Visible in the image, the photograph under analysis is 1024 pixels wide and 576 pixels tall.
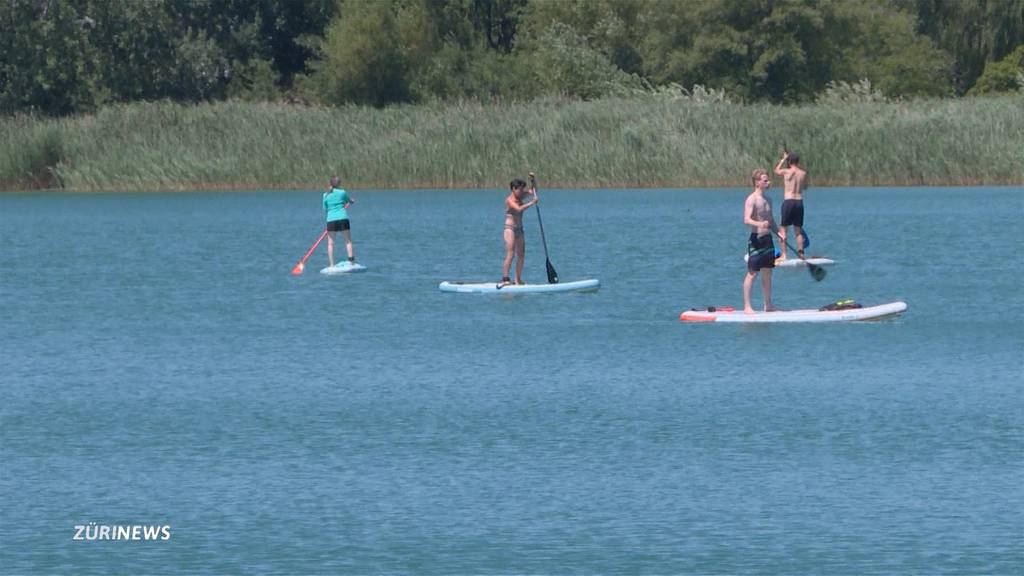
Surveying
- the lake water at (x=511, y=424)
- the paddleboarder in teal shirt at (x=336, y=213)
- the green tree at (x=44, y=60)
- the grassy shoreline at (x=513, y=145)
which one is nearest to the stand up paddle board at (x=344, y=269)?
the paddleboarder in teal shirt at (x=336, y=213)

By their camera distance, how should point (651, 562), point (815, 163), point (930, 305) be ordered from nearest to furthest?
point (651, 562), point (930, 305), point (815, 163)

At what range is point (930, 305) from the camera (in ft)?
83.1

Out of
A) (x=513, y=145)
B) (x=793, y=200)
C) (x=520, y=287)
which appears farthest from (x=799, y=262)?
(x=513, y=145)

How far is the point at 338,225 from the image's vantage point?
3228 cm

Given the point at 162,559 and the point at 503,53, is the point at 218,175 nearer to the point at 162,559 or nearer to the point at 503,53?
the point at 503,53

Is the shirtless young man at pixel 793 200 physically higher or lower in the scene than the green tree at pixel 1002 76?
higher

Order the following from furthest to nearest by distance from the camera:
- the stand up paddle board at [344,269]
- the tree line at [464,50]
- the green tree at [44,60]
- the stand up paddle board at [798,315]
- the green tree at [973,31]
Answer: the green tree at [973,31]
the tree line at [464,50]
the green tree at [44,60]
the stand up paddle board at [344,269]
the stand up paddle board at [798,315]

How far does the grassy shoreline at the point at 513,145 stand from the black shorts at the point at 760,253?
3484 centimetres

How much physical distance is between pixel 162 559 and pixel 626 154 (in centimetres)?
4809

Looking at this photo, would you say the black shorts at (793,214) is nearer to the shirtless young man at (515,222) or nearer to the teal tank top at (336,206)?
the shirtless young man at (515,222)

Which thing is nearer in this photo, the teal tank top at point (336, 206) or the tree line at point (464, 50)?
the teal tank top at point (336, 206)

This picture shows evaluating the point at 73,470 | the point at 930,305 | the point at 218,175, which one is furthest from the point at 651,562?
the point at 218,175

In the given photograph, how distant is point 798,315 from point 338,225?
11118 mm

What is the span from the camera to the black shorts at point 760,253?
2269cm
